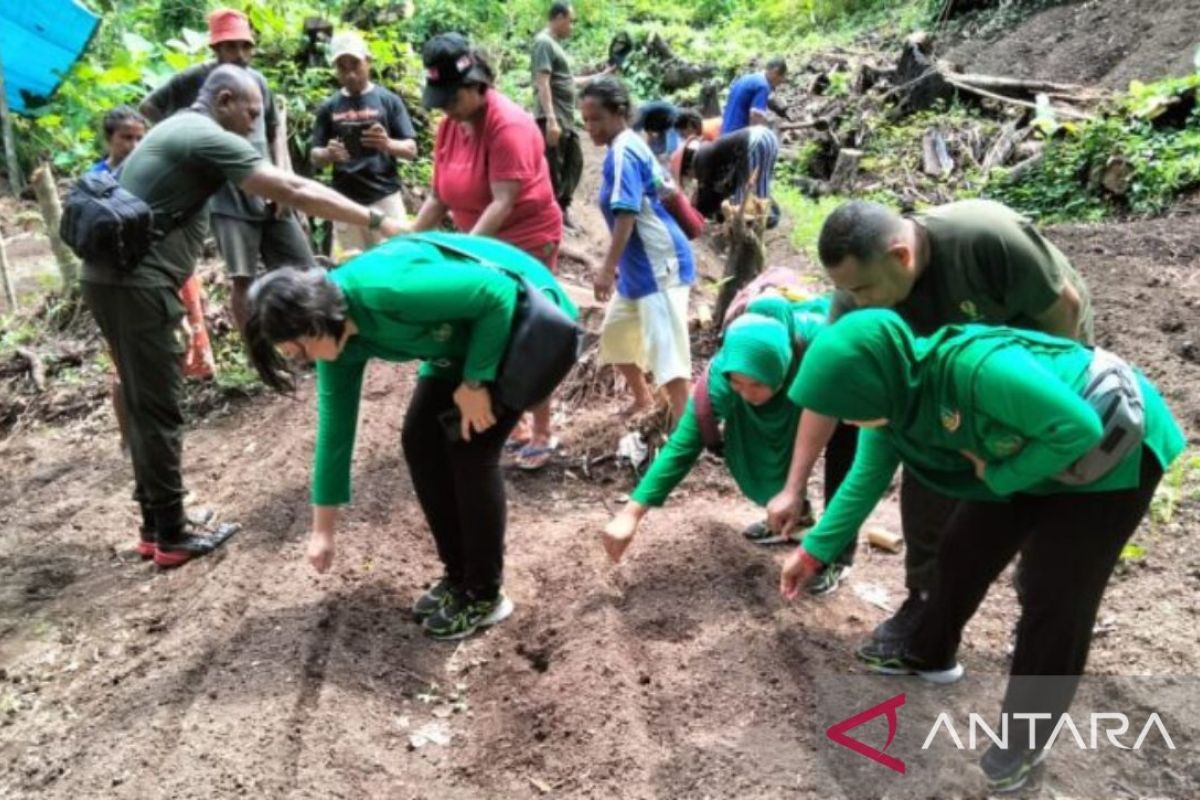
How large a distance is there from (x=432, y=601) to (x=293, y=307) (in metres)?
1.41

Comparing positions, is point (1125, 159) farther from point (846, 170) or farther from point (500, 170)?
point (500, 170)

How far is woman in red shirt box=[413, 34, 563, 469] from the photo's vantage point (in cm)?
380

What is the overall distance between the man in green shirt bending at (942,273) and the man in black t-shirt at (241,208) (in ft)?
10.9

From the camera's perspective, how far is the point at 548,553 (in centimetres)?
415

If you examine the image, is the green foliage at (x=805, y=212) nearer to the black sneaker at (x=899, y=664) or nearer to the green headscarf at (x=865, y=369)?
the black sneaker at (x=899, y=664)

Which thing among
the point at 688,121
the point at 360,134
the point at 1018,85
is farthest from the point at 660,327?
the point at 1018,85

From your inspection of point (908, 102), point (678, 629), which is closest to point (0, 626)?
point (678, 629)

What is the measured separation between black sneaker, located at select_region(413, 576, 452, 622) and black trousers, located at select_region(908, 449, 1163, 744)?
5.72 ft

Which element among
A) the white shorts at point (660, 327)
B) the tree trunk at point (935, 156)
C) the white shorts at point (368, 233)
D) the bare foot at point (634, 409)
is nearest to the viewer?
the white shorts at point (660, 327)

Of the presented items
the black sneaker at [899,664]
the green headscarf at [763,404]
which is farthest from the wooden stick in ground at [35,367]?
the black sneaker at [899,664]

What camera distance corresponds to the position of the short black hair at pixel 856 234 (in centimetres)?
268

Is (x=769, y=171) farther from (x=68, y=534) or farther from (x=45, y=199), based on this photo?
(x=45, y=199)

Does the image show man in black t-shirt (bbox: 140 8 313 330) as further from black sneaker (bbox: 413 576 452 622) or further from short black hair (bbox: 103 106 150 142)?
black sneaker (bbox: 413 576 452 622)

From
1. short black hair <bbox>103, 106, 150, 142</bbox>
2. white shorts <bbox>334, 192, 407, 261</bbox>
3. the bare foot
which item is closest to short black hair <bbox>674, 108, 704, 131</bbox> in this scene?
white shorts <bbox>334, 192, 407, 261</bbox>
